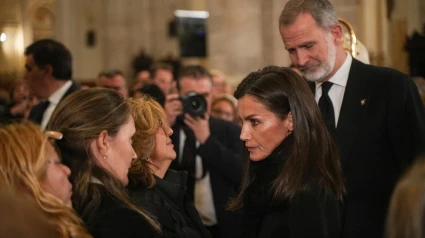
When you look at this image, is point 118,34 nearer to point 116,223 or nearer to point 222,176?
point 222,176

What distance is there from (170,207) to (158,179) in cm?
17

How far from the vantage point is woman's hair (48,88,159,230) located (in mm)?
2814

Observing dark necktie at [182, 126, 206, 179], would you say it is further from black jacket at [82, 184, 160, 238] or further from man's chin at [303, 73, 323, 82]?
Answer: black jacket at [82, 184, 160, 238]

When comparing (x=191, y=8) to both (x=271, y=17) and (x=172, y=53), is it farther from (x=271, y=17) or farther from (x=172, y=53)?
(x=271, y=17)

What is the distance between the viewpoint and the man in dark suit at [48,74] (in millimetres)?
5609

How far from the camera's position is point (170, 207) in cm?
325

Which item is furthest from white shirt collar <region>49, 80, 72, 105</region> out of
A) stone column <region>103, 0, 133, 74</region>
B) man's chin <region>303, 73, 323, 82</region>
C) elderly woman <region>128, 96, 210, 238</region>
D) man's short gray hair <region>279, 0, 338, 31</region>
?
stone column <region>103, 0, 133, 74</region>

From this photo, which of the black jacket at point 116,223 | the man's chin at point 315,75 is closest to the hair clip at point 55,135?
the black jacket at point 116,223

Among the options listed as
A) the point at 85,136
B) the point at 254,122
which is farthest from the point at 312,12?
the point at 85,136

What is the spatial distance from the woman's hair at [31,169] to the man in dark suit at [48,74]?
333 centimetres

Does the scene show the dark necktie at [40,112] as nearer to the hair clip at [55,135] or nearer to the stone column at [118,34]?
the hair clip at [55,135]

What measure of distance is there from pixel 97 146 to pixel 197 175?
2.52 metres

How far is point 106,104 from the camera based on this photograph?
9.50ft

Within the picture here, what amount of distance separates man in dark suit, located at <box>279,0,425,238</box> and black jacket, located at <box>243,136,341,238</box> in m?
0.45
